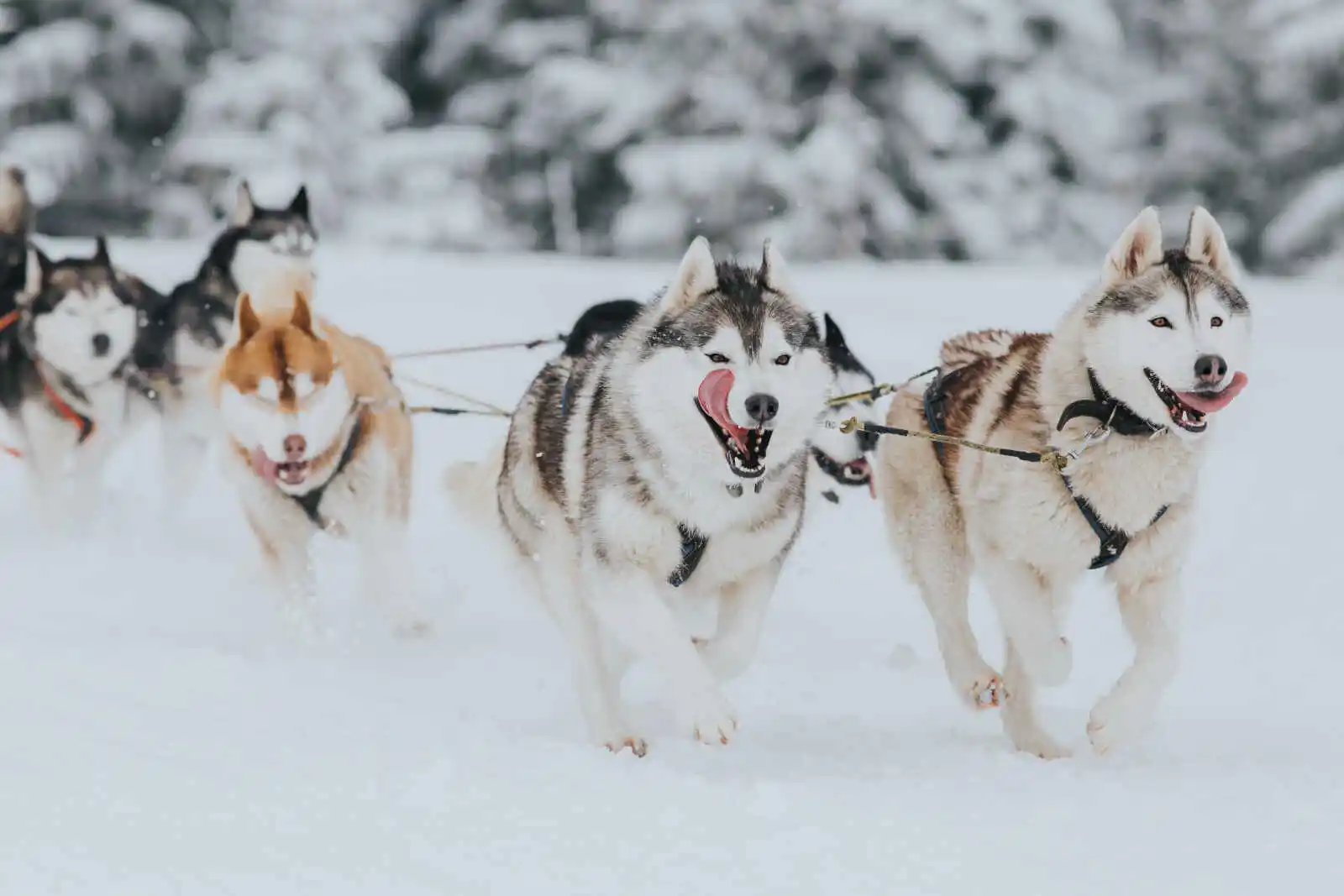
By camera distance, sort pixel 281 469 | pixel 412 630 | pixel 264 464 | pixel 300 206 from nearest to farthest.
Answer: pixel 281 469, pixel 264 464, pixel 412 630, pixel 300 206

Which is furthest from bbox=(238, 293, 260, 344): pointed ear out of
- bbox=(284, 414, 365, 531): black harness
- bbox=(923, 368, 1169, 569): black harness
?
bbox=(923, 368, 1169, 569): black harness

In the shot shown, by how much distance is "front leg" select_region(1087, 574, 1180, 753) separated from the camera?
3.69 metres

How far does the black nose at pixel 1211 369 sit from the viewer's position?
3.39m

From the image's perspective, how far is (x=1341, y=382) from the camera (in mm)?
10773

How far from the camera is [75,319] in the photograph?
7.16 m

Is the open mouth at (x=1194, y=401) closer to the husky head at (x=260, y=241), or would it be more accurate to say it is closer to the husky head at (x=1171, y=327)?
the husky head at (x=1171, y=327)

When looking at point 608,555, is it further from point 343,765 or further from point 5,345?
point 5,345

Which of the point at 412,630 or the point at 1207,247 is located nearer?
the point at 1207,247

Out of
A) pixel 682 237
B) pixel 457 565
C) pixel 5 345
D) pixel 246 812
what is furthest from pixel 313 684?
pixel 682 237

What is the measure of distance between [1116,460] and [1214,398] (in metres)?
0.40

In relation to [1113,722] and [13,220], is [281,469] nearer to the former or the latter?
[1113,722]

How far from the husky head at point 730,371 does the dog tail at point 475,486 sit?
4.81 ft

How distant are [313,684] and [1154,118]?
78.5 ft

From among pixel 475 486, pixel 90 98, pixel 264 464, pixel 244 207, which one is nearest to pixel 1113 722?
pixel 475 486
